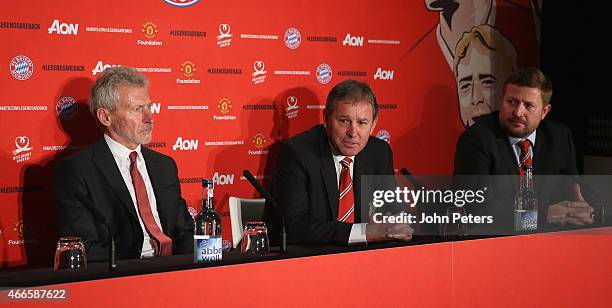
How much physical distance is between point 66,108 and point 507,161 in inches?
84.9

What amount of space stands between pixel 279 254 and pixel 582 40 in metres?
3.27

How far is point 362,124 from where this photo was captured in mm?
3416

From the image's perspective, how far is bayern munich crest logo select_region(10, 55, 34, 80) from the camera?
361 cm

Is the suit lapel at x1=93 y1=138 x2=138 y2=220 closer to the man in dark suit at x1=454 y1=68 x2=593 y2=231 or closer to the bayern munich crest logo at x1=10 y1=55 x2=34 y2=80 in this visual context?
the bayern munich crest logo at x1=10 y1=55 x2=34 y2=80

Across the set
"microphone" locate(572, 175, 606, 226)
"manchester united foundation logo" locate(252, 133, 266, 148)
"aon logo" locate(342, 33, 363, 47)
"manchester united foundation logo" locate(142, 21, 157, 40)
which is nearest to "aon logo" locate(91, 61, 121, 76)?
"manchester united foundation logo" locate(142, 21, 157, 40)

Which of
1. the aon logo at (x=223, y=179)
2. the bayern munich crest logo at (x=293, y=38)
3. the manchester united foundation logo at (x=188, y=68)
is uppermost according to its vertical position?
the bayern munich crest logo at (x=293, y=38)

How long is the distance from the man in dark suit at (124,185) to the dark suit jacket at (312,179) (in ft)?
1.66

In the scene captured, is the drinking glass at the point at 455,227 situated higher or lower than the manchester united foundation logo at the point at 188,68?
lower

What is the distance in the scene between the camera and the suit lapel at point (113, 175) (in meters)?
3.30

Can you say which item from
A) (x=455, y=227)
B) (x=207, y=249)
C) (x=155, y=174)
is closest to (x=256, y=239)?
(x=207, y=249)

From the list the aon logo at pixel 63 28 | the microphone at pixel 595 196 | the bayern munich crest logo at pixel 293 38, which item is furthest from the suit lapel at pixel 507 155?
the aon logo at pixel 63 28

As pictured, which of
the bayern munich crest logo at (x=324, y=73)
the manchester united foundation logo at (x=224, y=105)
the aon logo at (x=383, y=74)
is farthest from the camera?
the aon logo at (x=383, y=74)

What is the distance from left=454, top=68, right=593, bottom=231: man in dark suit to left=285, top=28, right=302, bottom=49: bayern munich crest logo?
117cm

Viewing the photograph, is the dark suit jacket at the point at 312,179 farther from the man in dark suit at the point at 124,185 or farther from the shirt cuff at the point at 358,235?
the man in dark suit at the point at 124,185
